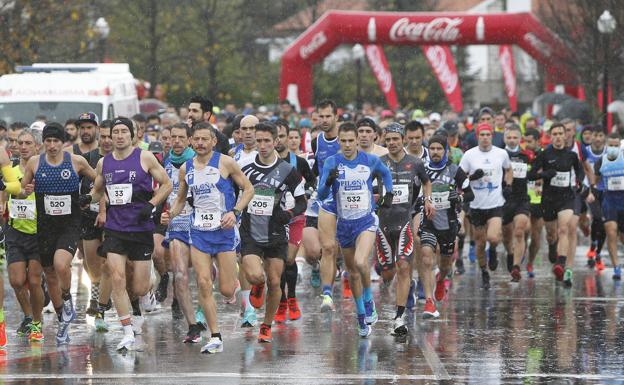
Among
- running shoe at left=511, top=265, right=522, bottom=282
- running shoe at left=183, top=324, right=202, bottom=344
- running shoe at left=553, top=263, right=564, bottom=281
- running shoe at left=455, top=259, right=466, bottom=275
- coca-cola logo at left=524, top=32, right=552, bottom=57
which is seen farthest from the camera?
coca-cola logo at left=524, top=32, right=552, bottom=57

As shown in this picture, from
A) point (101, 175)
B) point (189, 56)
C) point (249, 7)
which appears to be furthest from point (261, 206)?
point (249, 7)

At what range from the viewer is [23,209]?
12.3 m

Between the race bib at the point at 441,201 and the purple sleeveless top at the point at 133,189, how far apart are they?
3921mm

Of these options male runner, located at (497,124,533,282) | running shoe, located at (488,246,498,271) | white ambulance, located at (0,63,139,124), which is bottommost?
running shoe, located at (488,246,498,271)

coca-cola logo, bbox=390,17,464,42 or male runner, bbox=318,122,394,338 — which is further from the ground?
coca-cola logo, bbox=390,17,464,42

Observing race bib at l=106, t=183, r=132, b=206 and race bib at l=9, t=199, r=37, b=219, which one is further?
race bib at l=9, t=199, r=37, b=219

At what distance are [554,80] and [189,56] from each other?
54.7 feet

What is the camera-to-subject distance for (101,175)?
11734mm

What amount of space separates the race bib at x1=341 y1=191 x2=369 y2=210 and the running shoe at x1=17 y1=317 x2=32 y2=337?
3.08m

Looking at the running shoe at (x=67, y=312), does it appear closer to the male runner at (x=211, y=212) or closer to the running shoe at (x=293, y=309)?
the male runner at (x=211, y=212)

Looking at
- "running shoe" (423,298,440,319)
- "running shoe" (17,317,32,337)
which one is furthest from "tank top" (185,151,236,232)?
"running shoe" (423,298,440,319)

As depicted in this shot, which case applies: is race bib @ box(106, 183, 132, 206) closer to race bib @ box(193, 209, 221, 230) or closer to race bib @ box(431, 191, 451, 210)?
race bib @ box(193, 209, 221, 230)

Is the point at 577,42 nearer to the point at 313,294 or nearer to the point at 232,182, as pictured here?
the point at 313,294

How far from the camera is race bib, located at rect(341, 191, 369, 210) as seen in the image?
12344 millimetres
